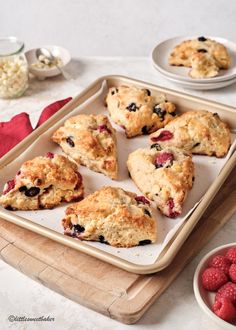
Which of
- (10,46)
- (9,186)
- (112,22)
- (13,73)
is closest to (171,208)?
(9,186)

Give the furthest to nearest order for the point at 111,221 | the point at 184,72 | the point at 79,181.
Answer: the point at 184,72 → the point at 79,181 → the point at 111,221

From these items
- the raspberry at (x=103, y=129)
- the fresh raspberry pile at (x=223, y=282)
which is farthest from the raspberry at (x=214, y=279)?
the raspberry at (x=103, y=129)

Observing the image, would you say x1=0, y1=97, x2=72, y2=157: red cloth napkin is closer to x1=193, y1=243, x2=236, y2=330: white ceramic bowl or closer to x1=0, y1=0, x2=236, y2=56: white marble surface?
x1=193, y1=243, x2=236, y2=330: white ceramic bowl

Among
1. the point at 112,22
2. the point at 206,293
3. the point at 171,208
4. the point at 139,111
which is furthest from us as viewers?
the point at 112,22

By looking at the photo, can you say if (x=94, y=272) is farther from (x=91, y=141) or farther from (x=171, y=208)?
(x=91, y=141)

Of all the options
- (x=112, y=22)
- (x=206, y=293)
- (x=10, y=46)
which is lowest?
(x=112, y=22)

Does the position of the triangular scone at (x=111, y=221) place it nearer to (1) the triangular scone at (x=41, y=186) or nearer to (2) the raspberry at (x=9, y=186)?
(1) the triangular scone at (x=41, y=186)

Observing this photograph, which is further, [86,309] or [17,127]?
[17,127]
